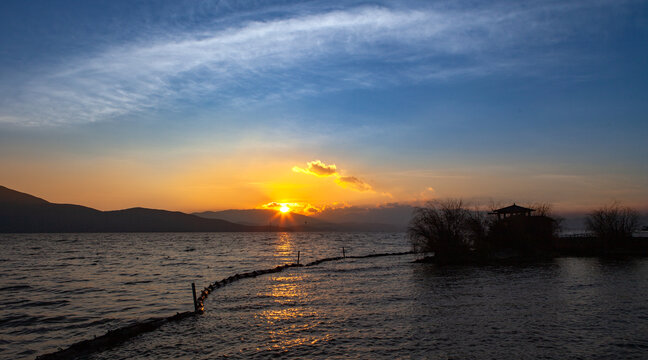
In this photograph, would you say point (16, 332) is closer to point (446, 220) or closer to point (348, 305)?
point (348, 305)

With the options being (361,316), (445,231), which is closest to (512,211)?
(445,231)

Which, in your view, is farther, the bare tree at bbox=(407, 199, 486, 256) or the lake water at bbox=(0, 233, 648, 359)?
the bare tree at bbox=(407, 199, 486, 256)

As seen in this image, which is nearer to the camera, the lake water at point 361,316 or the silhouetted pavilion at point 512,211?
the lake water at point 361,316

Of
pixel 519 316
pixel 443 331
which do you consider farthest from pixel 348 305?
pixel 519 316

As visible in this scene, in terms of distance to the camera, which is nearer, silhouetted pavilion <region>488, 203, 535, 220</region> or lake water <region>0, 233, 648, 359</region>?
lake water <region>0, 233, 648, 359</region>

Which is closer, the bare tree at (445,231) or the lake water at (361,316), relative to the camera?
the lake water at (361,316)

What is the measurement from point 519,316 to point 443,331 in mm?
6290

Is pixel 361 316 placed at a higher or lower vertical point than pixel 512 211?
lower

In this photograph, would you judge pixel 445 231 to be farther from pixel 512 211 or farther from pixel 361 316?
pixel 361 316

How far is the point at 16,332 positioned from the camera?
2550cm

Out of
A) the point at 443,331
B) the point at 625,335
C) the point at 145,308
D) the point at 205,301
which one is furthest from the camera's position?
the point at 205,301

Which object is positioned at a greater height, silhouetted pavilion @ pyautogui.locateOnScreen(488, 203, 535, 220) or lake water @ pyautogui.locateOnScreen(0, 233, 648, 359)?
silhouetted pavilion @ pyautogui.locateOnScreen(488, 203, 535, 220)

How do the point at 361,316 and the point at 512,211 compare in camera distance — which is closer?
the point at 361,316

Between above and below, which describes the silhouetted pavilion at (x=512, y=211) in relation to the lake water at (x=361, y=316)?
above
